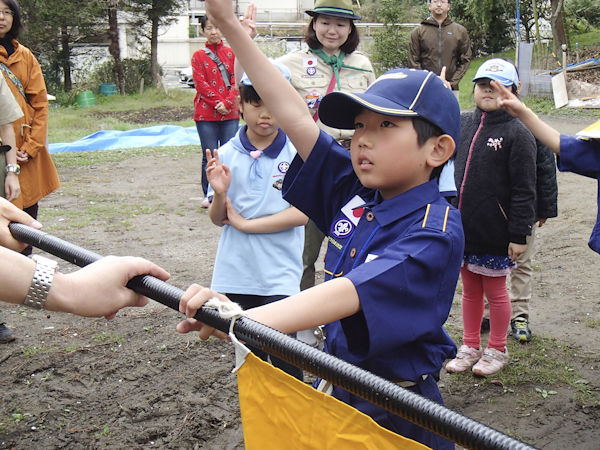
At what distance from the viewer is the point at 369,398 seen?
1041 mm

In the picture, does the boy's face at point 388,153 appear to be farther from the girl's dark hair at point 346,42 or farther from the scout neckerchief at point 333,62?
the girl's dark hair at point 346,42

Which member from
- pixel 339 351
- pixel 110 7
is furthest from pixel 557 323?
pixel 110 7

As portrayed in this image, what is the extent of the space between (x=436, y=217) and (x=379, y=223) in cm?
17

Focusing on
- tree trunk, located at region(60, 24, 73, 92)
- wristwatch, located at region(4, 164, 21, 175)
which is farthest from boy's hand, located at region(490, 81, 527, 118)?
tree trunk, located at region(60, 24, 73, 92)

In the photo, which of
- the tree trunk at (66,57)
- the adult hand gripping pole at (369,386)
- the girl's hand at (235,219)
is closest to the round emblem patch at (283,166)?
the girl's hand at (235,219)

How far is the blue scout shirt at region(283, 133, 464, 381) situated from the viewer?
4.44 feet

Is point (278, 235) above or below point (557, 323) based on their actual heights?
above

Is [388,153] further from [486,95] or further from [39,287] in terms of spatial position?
[486,95]

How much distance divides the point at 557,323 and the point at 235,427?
260 centimetres

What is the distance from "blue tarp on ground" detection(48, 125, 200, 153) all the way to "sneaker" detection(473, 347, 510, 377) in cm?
989

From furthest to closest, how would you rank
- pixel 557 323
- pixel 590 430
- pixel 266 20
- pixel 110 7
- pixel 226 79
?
pixel 266 20 → pixel 110 7 → pixel 226 79 → pixel 557 323 → pixel 590 430

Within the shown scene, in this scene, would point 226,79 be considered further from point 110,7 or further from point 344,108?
point 110,7

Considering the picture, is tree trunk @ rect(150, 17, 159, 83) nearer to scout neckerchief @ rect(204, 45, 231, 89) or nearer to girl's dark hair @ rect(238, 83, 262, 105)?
scout neckerchief @ rect(204, 45, 231, 89)

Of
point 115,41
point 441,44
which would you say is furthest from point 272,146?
point 115,41
